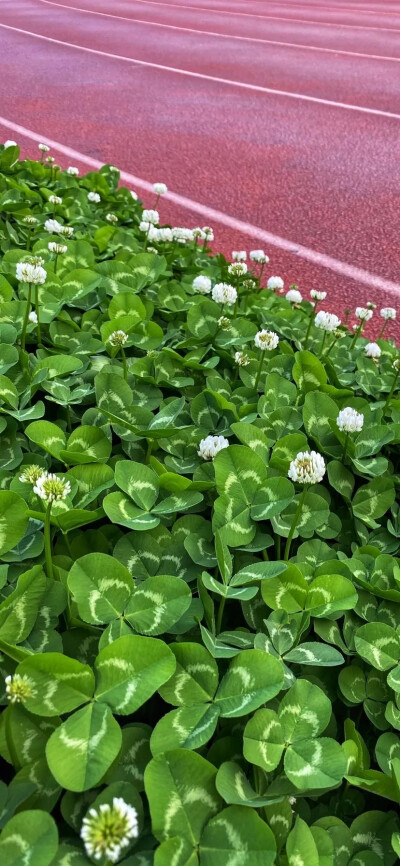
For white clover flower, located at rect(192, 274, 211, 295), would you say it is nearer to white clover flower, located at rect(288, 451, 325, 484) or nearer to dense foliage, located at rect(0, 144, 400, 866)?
dense foliage, located at rect(0, 144, 400, 866)

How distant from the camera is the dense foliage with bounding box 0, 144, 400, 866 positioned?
3.35ft

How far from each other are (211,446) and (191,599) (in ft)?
1.59

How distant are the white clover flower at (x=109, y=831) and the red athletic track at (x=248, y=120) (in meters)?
3.67

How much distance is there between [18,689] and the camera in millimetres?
1020

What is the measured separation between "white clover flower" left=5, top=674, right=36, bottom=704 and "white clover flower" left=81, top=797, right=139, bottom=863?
0.20m

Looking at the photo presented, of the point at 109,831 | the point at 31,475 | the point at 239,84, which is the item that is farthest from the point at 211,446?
the point at 239,84

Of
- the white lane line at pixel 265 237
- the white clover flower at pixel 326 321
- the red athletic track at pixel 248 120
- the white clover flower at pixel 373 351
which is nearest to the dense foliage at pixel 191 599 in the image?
the white clover flower at pixel 326 321

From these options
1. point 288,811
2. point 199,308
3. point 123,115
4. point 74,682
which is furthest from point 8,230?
point 123,115

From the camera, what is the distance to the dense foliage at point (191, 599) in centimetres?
102

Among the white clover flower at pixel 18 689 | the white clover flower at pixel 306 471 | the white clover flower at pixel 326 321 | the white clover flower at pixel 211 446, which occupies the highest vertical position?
the white clover flower at pixel 306 471

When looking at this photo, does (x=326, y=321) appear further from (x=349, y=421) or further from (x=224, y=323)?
(x=349, y=421)

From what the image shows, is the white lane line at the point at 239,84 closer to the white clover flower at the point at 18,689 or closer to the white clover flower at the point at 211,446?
the white clover flower at the point at 211,446

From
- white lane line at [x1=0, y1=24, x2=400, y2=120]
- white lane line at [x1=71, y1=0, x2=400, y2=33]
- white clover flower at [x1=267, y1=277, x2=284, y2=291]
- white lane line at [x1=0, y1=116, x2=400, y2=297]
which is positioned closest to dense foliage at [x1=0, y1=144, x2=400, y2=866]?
white clover flower at [x1=267, y1=277, x2=284, y2=291]

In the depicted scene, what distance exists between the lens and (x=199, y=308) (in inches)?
97.3
